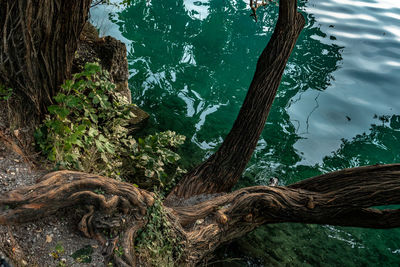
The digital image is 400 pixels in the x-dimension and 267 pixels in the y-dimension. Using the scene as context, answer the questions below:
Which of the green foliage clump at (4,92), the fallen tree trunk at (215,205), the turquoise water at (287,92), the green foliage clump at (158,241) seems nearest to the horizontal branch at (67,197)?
the fallen tree trunk at (215,205)

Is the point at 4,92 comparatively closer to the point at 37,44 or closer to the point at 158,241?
the point at 37,44

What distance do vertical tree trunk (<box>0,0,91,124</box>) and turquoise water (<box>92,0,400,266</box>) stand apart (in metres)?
2.71

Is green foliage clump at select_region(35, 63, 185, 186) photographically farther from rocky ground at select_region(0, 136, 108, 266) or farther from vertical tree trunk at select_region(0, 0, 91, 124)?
rocky ground at select_region(0, 136, 108, 266)

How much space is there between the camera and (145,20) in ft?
31.0

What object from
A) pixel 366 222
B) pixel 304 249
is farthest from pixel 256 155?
pixel 366 222

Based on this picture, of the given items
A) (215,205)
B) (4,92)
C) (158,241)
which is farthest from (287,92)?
(4,92)

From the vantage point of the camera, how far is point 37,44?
10.3 feet

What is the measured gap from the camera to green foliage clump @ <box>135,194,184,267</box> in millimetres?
2904

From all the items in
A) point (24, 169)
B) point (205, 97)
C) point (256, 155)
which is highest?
point (205, 97)

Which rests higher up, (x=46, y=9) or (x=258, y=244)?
(x=46, y=9)

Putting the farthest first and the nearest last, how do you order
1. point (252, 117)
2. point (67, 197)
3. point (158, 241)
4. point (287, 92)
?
point (287, 92) → point (252, 117) → point (158, 241) → point (67, 197)

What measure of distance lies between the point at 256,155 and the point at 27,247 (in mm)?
4343

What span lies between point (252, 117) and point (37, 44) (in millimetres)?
2457

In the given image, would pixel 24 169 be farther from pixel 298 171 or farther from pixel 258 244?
pixel 298 171
